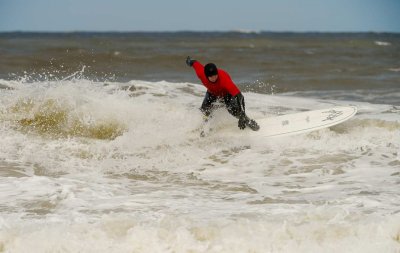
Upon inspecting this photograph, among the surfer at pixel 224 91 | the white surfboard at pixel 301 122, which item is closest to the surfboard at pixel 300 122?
the white surfboard at pixel 301 122

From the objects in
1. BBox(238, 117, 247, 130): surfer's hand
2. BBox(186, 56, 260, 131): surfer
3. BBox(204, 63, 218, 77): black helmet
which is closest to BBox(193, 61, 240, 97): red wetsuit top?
BBox(186, 56, 260, 131): surfer

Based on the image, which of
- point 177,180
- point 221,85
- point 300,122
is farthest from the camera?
point 300,122

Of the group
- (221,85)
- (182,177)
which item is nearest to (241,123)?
(221,85)

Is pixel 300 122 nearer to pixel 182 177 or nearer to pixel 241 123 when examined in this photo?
pixel 241 123

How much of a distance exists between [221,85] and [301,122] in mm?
1634

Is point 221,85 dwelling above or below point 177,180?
above

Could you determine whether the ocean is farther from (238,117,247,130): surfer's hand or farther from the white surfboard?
(238,117,247,130): surfer's hand

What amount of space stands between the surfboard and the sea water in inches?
5.3

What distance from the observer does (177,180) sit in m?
6.50

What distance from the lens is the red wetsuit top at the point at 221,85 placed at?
7.89m

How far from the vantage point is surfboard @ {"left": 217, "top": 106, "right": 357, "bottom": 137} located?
863 cm

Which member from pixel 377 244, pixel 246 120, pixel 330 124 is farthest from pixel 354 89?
pixel 377 244

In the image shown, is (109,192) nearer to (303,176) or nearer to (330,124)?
(303,176)

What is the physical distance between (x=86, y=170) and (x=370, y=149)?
380 cm
